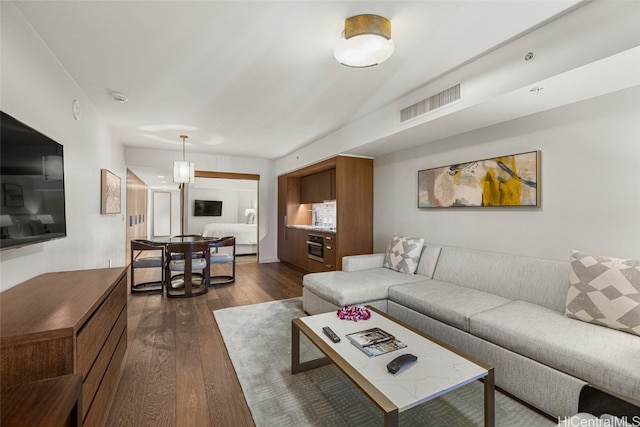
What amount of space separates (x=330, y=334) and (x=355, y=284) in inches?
40.6

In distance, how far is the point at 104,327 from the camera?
1.56 m

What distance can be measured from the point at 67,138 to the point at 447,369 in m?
3.35

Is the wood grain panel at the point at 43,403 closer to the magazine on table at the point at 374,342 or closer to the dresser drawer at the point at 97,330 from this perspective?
the dresser drawer at the point at 97,330

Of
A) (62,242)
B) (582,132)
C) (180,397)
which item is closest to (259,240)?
(62,242)

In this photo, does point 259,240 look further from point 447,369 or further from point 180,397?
point 447,369

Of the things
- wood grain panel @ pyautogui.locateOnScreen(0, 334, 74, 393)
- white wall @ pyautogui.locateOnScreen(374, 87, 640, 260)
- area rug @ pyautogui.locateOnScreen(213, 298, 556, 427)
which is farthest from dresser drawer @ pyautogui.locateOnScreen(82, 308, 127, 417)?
white wall @ pyautogui.locateOnScreen(374, 87, 640, 260)

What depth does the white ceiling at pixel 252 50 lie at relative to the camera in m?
1.70

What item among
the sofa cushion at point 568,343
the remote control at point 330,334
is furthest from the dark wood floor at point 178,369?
the sofa cushion at point 568,343

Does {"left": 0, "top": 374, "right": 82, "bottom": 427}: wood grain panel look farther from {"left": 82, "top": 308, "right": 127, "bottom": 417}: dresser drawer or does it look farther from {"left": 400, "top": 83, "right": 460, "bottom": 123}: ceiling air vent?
{"left": 400, "top": 83, "right": 460, "bottom": 123}: ceiling air vent

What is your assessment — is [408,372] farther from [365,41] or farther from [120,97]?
[120,97]

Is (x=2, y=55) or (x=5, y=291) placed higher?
(x=2, y=55)

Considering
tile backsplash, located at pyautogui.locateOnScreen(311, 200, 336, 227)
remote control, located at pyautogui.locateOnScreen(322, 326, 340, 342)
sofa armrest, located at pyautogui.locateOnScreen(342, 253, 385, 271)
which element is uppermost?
tile backsplash, located at pyautogui.locateOnScreen(311, 200, 336, 227)

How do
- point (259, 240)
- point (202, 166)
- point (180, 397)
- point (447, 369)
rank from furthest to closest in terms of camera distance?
point (259, 240)
point (202, 166)
point (180, 397)
point (447, 369)

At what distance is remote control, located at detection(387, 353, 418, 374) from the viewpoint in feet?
4.68
